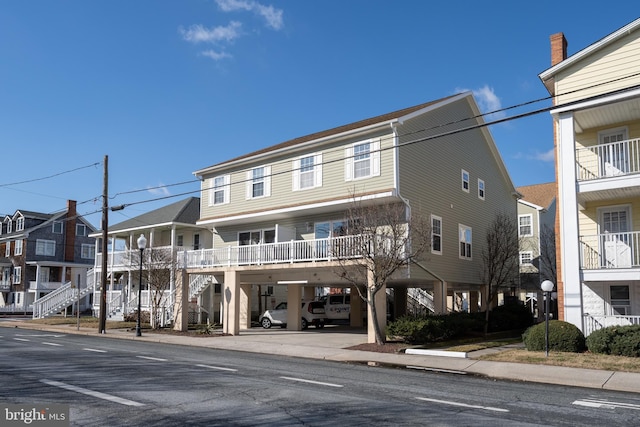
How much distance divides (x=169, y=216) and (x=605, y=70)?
27928mm

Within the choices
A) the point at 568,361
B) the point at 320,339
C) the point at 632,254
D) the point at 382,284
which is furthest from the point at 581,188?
the point at 320,339

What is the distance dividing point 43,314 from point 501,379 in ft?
122

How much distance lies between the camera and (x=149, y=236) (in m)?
40.4

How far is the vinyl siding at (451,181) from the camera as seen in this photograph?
24469mm

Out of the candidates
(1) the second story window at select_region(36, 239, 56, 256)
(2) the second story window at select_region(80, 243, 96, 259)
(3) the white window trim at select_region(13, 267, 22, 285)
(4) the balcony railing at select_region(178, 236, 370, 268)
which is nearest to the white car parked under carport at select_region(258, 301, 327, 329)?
(4) the balcony railing at select_region(178, 236, 370, 268)

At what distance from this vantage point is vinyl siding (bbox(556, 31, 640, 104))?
19.0 meters

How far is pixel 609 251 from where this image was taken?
19844 mm

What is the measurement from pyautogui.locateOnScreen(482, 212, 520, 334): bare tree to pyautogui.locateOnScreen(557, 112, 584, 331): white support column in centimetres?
712

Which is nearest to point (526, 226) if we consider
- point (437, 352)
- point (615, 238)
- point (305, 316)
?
point (305, 316)

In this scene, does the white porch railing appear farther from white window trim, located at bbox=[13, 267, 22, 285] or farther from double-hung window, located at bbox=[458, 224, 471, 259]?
white window trim, located at bbox=[13, 267, 22, 285]

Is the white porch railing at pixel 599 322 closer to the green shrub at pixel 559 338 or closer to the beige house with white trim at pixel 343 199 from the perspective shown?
the green shrub at pixel 559 338

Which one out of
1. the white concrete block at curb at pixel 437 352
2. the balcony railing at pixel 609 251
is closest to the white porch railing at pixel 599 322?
the balcony railing at pixel 609 251

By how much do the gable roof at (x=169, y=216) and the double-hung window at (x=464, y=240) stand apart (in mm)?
17615

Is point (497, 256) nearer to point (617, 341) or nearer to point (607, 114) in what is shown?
point (607, 114)
